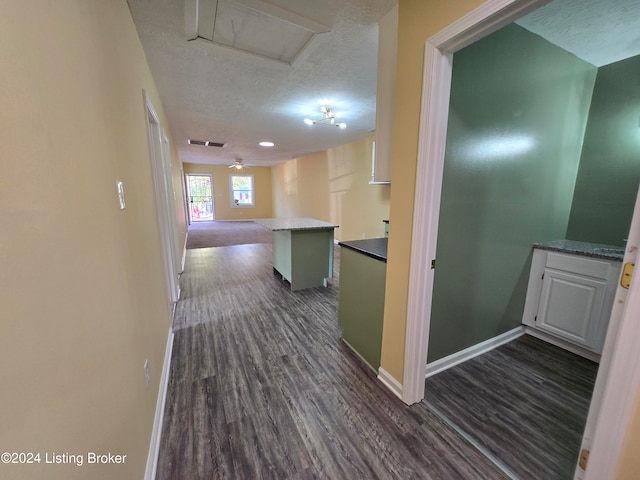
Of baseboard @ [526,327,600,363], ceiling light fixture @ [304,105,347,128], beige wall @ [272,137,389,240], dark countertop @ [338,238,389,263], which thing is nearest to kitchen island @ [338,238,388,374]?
dark countertop @ [338,238,389,263]

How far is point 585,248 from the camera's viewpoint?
6.95 ft

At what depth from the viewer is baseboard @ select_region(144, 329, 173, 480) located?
3.93 ft

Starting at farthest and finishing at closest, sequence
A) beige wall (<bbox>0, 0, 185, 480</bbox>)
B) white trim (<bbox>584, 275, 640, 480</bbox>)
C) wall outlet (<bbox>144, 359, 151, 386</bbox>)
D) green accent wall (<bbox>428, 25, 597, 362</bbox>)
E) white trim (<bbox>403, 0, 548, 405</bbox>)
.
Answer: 1. green accent wall (<bbox>428, 25, 597, 362</bbox>)
2. wall outlet (<bbox>144, 359, 151, 386</bbox>)
3. white trim (<bbox>403, 0, 548, 405</bbox>)
4. white trim (<bbox>584, 275, 640, 480</bbox>)
5. beige wall (<bbox>0, 0, 185, 480</bbox>)

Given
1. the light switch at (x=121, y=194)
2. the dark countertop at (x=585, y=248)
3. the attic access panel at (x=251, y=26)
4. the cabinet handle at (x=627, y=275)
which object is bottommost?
the dark countertop at (x=585, y=248)

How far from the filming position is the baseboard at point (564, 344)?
207 cm

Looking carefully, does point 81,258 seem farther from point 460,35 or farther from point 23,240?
point 460,35

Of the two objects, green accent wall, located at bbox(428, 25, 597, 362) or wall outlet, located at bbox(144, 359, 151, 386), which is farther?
green accent wall, located at bbox(428, 25, 597, 362)

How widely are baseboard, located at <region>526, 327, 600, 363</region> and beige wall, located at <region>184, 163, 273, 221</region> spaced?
10.3 m

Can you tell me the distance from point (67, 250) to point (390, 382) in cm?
186

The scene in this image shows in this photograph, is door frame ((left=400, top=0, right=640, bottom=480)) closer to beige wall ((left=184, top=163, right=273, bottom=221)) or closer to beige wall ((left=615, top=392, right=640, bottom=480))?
beige wall ((left=615, top=392, right=640, bottom=480))

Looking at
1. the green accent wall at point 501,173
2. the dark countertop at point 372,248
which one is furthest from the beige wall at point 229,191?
the green accent wall at point 501,173

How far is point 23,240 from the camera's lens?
513 millimetres

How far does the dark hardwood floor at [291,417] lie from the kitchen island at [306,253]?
3.04 feet

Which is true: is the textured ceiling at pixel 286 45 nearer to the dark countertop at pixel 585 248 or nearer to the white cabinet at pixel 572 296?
the dark countertop at pixel 585 248
